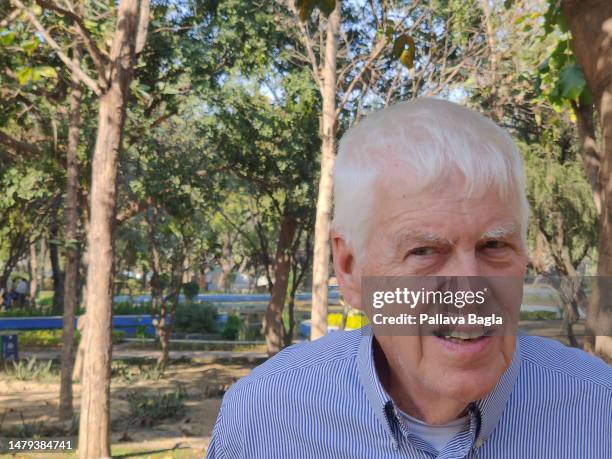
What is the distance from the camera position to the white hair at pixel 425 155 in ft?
3.33

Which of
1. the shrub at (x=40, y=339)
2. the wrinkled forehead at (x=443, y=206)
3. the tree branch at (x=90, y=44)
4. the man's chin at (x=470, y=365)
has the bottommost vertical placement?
the shrub at (x=40, y=339)

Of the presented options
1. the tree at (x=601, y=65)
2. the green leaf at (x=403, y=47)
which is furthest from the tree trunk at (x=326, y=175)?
the tree at (x=601, y=65)

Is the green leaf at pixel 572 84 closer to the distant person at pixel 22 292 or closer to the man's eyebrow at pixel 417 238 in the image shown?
the man's eyebrow at pixel 417 238

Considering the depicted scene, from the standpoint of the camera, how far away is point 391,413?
3.73 feet

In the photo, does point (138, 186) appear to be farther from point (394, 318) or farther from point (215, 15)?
point (394, 318)

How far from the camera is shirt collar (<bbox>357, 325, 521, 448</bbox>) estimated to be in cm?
108

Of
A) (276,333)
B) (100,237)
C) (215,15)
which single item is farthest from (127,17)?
(276,333)

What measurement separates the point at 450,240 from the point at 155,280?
18.8 meters

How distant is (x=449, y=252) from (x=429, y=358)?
0.44ft

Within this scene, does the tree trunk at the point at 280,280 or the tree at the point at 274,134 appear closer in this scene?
the tree at the point at 274,134

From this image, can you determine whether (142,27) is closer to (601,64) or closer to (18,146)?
(18,146)

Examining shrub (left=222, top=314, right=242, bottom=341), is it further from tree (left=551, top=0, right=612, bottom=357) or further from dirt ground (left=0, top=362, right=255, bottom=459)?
tree (left=551, top=0, right=612, bottom=357)

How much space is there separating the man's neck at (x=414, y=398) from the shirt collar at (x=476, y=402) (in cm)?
2

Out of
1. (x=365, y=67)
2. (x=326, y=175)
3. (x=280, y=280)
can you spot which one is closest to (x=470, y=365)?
(x=365, y=67)
